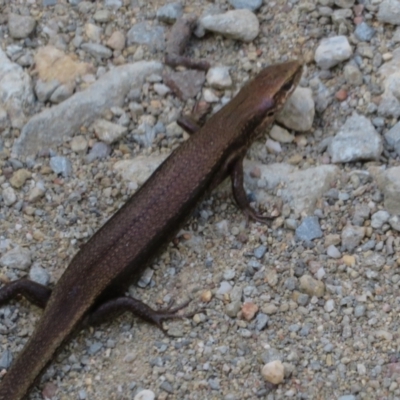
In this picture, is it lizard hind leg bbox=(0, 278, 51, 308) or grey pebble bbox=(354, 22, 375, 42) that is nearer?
lizard hind leg bbox=(0, 278, 51, 308)

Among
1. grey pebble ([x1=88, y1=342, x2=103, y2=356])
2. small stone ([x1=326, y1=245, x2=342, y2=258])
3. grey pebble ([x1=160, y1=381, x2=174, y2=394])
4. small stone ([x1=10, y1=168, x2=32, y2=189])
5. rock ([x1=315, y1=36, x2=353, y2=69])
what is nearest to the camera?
grey pebble ([x1=160, y1=381, x2=174, y2=394])

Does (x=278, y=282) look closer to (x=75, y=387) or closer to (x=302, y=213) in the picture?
(x=302, y=213)

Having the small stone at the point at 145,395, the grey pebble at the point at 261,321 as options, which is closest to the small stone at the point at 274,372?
the grey pebble at the point at 261,321

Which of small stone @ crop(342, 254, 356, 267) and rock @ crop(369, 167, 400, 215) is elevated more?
rock @ crop(369, 167, 400, 215)

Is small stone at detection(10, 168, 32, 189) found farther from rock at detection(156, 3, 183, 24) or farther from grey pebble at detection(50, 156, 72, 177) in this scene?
rock at detection(156, 3, 183, 24)

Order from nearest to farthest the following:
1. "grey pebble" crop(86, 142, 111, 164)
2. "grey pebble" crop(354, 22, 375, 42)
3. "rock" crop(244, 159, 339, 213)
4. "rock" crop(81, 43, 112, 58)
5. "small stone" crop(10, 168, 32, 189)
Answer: "rock" crop(244, 159, 339, 213) < "small stone" crop(10, 168, 32, 189) < "grey pebble" crop(86, 142, 111, 164) < "grey pebble" crop(354, 22, 375, 42) < "rock" crop(81, 43, 112, 58)

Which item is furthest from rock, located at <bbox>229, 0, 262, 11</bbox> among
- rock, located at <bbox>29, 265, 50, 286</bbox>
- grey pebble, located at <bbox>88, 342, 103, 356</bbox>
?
grey pebble, located at <bbox>88, 342, 103, 356</bbox>

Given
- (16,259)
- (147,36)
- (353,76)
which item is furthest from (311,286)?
(147,36)

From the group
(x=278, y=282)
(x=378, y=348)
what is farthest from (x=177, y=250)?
(x=378, y=348)
